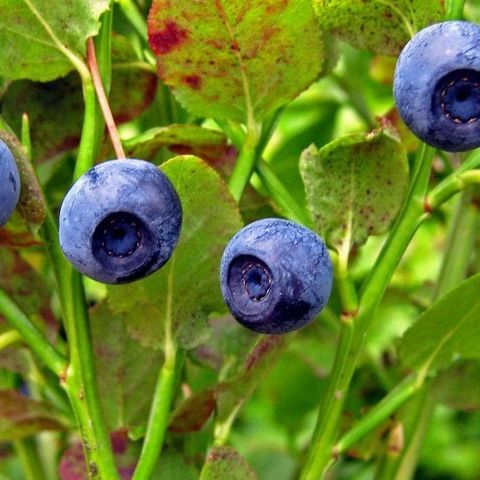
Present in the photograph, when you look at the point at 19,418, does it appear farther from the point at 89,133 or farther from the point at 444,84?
the point at 444,84

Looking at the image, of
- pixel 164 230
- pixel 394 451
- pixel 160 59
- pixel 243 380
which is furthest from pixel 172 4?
pixel 394 451

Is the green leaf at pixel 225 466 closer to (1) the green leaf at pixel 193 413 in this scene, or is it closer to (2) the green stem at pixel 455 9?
(1) the green leaf at pixel 193 413

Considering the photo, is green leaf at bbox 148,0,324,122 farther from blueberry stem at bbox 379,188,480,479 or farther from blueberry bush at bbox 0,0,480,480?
blueberry stem at bbox 379,188,480,479

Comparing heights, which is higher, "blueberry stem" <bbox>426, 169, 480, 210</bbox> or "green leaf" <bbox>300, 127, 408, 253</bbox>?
"green leaf" <bbox>300, 127, 408, 253</bbox>

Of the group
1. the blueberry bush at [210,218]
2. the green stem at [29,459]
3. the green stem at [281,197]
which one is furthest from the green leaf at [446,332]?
the green stem at [29,459]

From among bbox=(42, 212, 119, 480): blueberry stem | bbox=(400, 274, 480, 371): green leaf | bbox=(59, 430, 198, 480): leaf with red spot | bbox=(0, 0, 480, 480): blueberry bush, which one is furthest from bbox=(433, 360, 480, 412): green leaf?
bbox=(42, 212, 119, 480): blueberry stem

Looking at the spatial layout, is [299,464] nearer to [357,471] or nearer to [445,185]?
[357,471]
